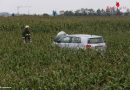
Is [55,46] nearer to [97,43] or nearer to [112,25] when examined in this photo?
[97,43]

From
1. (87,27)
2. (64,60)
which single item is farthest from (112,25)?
(64,60)

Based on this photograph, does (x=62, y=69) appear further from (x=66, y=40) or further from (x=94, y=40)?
(x=66, y=40)

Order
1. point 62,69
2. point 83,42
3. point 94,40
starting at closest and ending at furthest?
point 62,69, point 83,42, point 94,40

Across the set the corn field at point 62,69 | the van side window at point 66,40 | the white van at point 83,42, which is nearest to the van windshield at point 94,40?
the white van at point 83,42

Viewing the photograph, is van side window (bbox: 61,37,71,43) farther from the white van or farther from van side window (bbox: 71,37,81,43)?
van side window (bbox: 71,37,81,43)

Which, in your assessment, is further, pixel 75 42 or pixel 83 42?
pixel 75 42

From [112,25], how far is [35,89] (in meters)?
35.7

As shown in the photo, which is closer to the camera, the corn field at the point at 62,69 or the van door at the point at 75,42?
the corn field at the point at 62,69

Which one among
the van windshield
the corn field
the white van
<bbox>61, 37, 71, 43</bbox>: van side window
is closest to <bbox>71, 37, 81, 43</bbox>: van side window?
the white van

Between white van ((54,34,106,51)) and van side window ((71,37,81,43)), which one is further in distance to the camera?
van side window ((71,37,81,43))

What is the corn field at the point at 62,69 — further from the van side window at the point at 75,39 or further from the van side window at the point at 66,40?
the van side window at the point at 75,39

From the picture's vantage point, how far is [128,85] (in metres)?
12.2

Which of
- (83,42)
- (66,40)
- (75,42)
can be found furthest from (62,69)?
(66,40)

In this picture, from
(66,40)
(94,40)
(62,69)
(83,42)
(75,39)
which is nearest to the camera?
(62,69)
